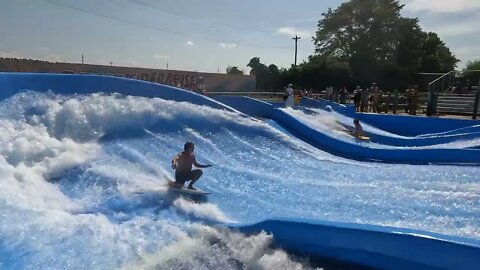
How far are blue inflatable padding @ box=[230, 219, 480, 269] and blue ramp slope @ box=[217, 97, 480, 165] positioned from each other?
562 centimetres

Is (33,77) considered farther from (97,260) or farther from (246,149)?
(97,260)

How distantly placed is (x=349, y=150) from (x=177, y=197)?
5674mm

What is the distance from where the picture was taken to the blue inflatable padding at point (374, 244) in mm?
3609

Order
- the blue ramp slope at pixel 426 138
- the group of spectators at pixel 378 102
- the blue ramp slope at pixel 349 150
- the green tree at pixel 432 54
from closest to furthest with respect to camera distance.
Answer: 1. the blue ramp slope at pixel 349 150
2. the blue ramp slope at pixel 426 138
3. the group of spectators at pixel 378 102
4. the green tree at pixel 432 54

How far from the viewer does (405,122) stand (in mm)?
15438

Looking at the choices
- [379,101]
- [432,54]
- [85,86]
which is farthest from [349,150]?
[432,54]

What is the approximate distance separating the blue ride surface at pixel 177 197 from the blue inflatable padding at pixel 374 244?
10 millimetres

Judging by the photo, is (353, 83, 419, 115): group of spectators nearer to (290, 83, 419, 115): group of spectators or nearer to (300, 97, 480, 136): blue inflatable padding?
(290, 83, 419, 115): group of spectators

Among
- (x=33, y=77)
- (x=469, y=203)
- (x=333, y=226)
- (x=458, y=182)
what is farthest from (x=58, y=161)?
(x=458, y=182)

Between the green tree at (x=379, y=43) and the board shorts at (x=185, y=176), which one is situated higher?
the green tree at (x=379, y=43)

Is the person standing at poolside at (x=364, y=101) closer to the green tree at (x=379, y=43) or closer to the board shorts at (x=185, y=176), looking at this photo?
the board shorts at (x=185, y=176)

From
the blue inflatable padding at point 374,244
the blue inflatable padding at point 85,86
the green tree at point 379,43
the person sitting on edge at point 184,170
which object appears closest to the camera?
the blue inflatable padding at point 374,244

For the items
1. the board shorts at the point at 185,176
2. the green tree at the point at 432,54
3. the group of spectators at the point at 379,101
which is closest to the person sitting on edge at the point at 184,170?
the board shorts at the point at 185,176

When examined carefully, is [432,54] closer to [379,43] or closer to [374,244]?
[379,43]
